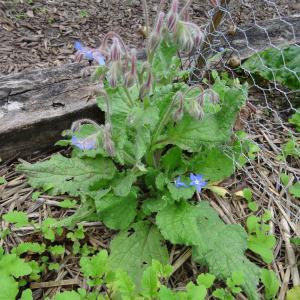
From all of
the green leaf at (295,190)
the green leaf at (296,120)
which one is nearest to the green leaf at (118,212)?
the green leaf at (295,190)

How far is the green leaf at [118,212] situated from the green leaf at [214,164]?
1.03ft

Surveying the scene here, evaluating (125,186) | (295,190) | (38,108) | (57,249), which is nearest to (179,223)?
(125,186)

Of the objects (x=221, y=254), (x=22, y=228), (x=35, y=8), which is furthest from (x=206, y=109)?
(x=35, y=8)

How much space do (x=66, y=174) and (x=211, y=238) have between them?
25.1 inches

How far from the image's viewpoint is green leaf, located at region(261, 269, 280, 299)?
155 cm

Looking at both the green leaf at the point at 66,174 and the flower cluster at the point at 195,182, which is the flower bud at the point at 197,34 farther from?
the green leaf at the point at 66,174

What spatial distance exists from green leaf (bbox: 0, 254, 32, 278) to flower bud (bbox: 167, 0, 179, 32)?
95 centimetres

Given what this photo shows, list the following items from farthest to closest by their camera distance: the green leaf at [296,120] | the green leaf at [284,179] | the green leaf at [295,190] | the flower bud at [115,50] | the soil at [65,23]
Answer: the soil at [65,23], the green leaf at [296,120], the green leaf at [284,179], the green leaf at [295,190], the flower bud at [115,50]

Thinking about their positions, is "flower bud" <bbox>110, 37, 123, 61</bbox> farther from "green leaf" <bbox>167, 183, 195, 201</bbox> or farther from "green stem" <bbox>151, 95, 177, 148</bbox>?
"green leaf" <bbox>167, 183, 195, 201</bbox>

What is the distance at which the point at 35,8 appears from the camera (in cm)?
341

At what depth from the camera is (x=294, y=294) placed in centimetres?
157

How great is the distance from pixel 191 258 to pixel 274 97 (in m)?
1.17

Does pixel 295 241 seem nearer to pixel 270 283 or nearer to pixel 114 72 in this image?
pixel 270 283

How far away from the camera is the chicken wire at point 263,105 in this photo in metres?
1.96
